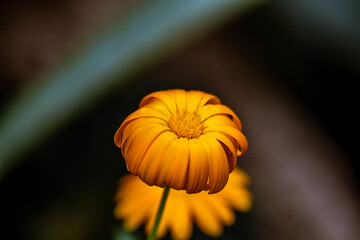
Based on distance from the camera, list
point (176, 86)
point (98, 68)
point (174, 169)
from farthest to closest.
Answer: point (176, 86) < point (98, 68) < point (174, 169)

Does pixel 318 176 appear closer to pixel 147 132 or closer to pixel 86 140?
pixel 86 140

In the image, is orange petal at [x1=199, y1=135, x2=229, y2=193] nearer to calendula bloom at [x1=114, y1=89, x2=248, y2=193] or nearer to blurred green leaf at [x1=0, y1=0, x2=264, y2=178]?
calendula bloom at [x1=114, y1=89, x2=248, y2=193]

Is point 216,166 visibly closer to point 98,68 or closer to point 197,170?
point 197,170

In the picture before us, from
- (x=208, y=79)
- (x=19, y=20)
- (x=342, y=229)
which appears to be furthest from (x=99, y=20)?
(x=342, y=229)

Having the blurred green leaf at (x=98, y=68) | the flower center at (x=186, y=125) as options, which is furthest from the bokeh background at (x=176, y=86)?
the flower center at (x=186, y=125)

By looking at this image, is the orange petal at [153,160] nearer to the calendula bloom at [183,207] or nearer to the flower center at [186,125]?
the flower center at [186,125]

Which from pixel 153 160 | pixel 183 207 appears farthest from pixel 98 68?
pixel 153 160

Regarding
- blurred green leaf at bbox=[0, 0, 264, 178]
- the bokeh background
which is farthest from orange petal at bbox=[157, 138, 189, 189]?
blurred green leaf at bbox=[0, 0, 264, 178]
